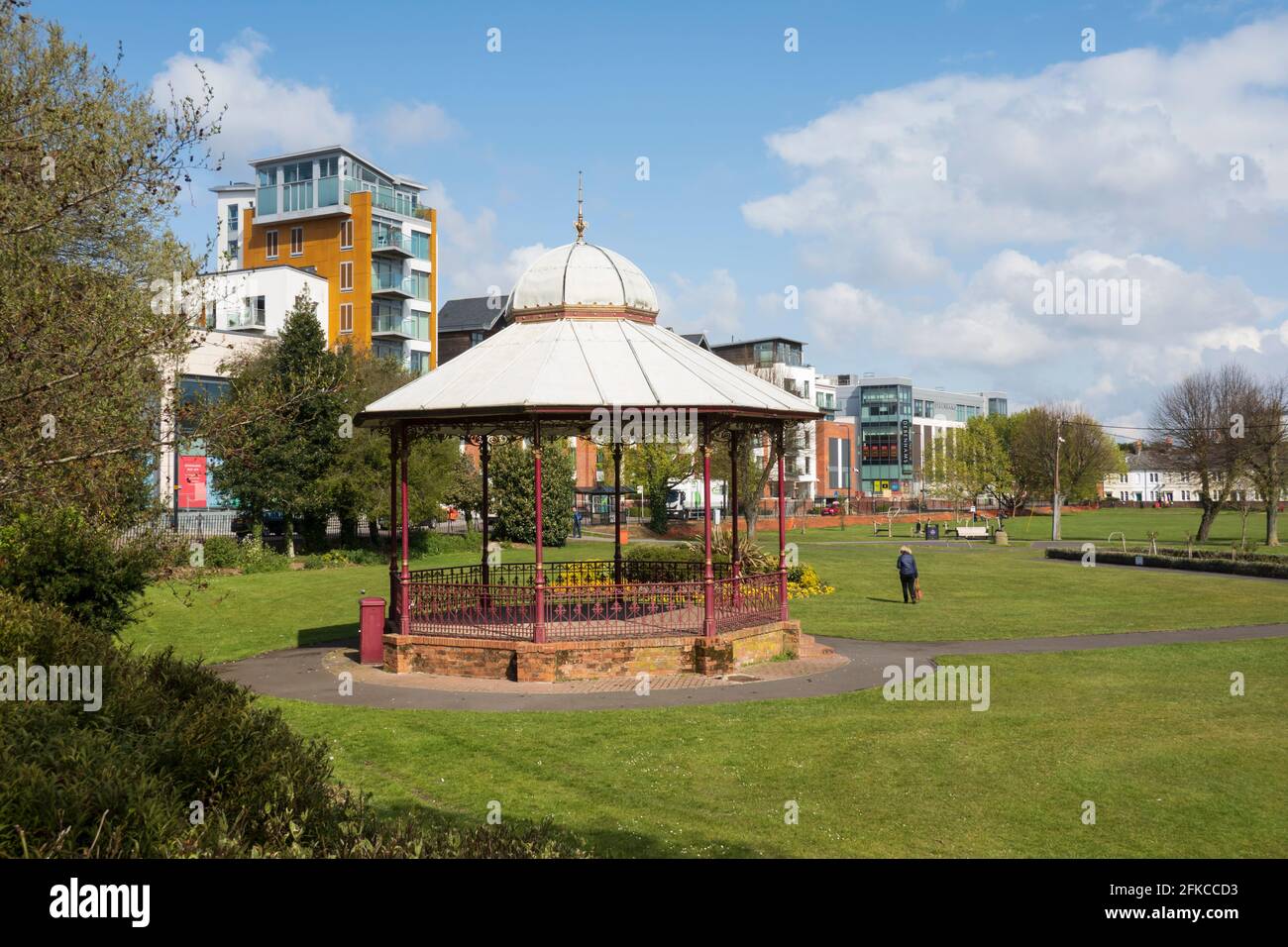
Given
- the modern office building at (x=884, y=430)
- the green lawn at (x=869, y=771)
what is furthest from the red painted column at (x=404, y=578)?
the modern office building at (x=884, y=430)

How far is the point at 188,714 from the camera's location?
7762 millimetres

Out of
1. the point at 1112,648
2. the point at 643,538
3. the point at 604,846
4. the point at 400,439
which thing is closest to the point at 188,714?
the point at 604,846

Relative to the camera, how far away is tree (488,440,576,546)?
2000 inches

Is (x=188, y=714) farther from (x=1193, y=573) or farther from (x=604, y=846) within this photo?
(x=1193, y=573)

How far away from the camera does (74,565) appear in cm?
1616

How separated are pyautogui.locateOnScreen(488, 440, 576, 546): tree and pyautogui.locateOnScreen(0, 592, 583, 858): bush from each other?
1658 inches

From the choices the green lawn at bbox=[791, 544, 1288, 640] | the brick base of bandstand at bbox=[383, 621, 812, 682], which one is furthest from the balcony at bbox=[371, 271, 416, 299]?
the brick base of bandstand at bbox=[383, 621, 812, 682]

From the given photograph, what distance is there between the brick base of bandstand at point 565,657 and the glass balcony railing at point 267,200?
2252 inches

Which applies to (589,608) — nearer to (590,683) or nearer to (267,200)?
(590,683)

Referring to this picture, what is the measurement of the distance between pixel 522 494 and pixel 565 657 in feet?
111

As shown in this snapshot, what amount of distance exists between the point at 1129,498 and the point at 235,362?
164404 millimetres

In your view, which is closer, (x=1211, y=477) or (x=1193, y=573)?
(x=1193, y=573)

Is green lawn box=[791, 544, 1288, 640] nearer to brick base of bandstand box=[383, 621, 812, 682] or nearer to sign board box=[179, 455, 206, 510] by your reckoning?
brick base of bandstand box=[383, 621, 812, 682]
